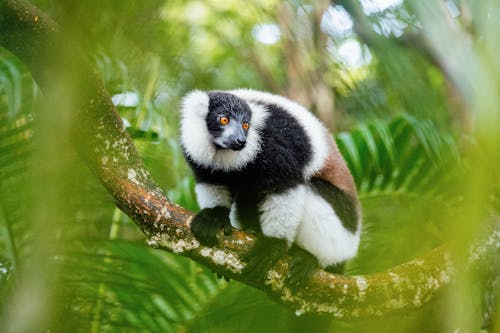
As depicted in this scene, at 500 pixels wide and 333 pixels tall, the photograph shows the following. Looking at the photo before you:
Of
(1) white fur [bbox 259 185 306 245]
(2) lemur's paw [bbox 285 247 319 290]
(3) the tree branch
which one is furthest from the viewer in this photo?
(1) white fur [bbox 259 185 306 245]

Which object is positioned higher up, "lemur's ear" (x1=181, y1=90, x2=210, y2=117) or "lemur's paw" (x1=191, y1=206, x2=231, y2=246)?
"lemur's ear" (x1=181, y1=90, x2=210, y2=117)

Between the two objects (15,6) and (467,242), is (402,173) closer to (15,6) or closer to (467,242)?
(15,6)

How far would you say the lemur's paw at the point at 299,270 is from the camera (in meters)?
3.11

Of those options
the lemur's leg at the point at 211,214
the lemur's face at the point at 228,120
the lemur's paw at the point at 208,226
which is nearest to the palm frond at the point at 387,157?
the lemur's face at the point at 228,120

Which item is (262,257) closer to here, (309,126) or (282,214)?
(282,214)

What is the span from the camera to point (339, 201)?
3834 millimetres

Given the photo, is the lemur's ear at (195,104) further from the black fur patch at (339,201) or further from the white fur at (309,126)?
the black fur patch at (339,201)

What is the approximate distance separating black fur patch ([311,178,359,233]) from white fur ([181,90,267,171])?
0.56 metres

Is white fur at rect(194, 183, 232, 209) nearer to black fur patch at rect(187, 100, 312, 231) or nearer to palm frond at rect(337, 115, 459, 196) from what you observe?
black fur patch at rect(187, 100, 312, 231)

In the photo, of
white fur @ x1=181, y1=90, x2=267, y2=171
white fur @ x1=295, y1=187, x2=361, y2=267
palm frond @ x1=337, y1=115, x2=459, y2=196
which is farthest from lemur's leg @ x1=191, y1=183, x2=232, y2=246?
palm frond @ x1=337, y1=115, x2=459, y2=196

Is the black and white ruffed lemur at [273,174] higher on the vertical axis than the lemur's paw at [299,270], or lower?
higher

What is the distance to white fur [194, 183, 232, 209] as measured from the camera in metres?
3.67

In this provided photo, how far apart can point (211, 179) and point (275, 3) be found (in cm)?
261

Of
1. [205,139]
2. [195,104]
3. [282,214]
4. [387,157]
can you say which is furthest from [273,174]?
[387,157]
